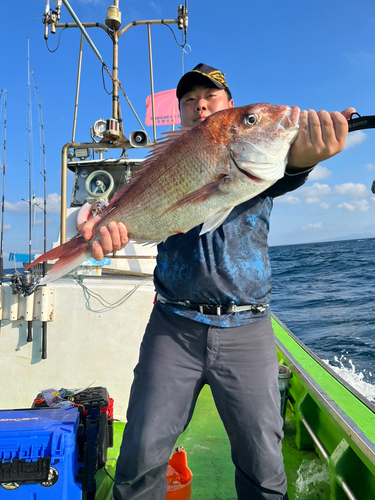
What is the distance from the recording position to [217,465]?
329cm

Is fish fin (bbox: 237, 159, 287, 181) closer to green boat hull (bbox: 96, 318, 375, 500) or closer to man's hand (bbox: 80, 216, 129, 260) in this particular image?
man's hand (bbox: 80, 216, 129, 260)

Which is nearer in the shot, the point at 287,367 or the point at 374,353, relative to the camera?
the point at 287,367

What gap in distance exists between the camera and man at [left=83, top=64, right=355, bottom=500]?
1749 mm

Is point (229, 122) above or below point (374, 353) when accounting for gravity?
above

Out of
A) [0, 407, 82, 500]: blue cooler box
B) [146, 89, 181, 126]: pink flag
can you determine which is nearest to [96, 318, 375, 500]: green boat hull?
[0, 407, 82, 500]: blue cooler box

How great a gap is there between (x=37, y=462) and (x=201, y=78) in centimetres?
237

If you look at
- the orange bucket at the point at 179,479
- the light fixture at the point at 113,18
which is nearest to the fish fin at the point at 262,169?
the orange bucket at the point at 179,479

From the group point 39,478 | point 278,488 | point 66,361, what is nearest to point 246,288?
point 278,488

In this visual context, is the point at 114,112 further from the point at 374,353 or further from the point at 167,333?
the point at 374,353

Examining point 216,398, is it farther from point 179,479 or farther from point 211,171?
point 211,171

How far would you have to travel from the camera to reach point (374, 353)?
729 centimetres

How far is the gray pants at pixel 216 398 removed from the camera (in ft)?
5.72

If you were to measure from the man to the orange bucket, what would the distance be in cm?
60

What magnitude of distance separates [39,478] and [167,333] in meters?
1.06
